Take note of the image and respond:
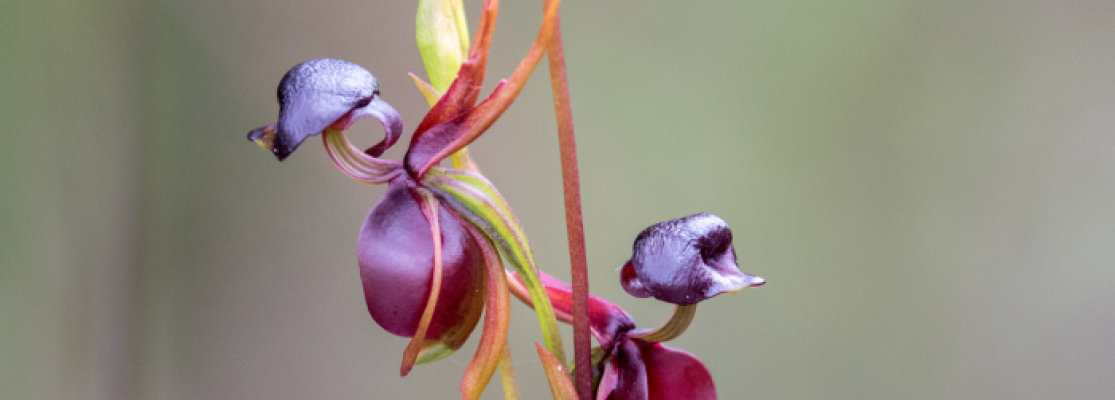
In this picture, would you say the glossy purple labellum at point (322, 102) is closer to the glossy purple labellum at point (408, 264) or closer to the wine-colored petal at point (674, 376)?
the glossy purple labellum at point (408, 264)

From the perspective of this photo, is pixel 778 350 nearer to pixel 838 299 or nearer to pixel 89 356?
pixel 838 299

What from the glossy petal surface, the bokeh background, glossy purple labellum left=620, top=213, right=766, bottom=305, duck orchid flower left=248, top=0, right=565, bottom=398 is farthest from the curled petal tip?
the bokeh background

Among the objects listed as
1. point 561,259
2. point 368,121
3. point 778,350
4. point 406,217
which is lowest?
point 778,350

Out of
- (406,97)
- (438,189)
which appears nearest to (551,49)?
(438,189)

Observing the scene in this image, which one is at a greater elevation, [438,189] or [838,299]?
[438,189]

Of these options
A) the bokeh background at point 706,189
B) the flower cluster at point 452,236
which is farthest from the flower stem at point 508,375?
the bokeh background at point 706,189

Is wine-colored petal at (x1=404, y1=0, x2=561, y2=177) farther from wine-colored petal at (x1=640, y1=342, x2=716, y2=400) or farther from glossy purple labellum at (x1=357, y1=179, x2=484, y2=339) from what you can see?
wine-colored petal at (x1=640, y1=342, x2=716, y2=400)
